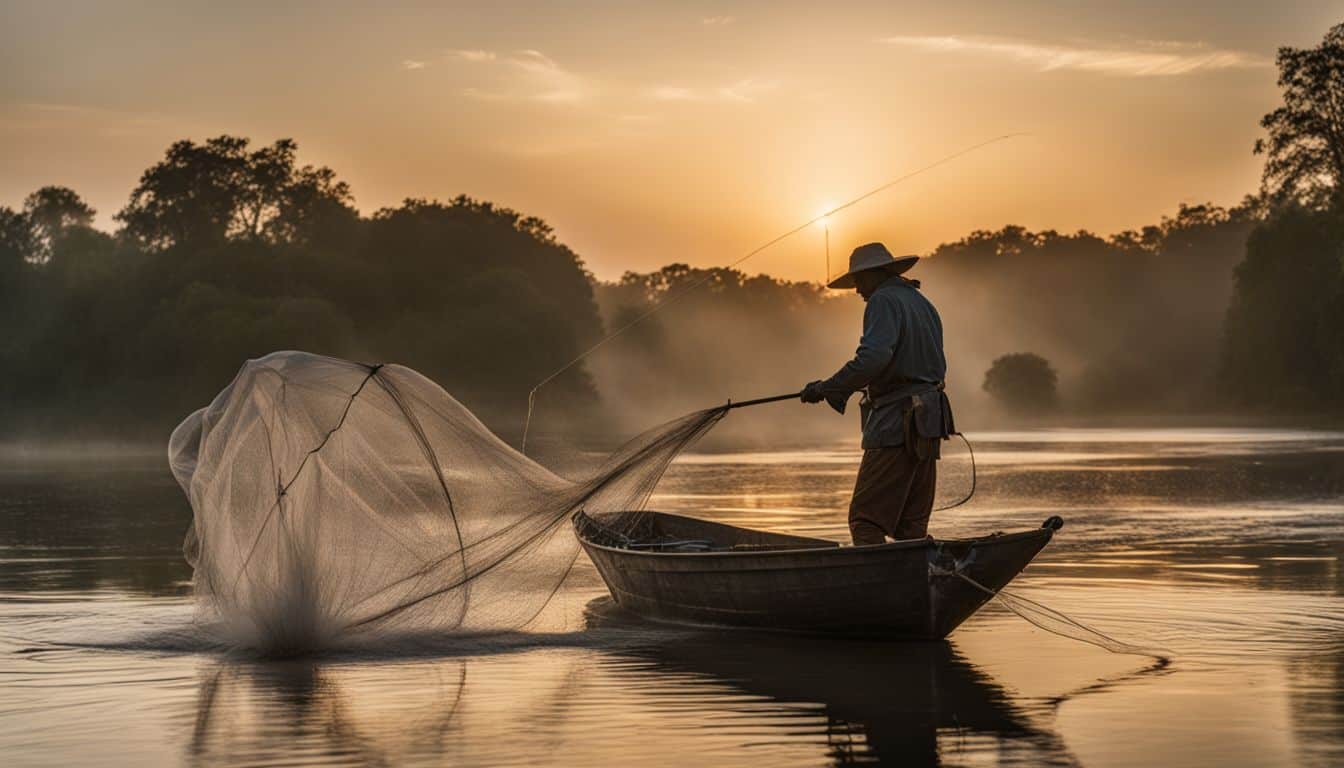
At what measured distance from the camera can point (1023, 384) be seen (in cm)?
10856

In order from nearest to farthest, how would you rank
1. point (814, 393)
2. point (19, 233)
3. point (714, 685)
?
point (714, 685) → point (814, 393) → point (19, 233)

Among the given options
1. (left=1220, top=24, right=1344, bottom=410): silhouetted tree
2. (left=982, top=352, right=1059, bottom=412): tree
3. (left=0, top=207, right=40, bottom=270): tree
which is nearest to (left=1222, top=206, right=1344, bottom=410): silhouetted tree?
(left=1220, top=24, right=1344, bottom=410): silhouetted tree

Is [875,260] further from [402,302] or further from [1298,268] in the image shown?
[402,302]

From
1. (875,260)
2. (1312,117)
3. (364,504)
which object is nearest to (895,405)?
(875,260)

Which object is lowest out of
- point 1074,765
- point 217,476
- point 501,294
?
point 1074,765

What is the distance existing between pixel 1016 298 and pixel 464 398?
9361cm

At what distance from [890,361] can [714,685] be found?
8.24 feet

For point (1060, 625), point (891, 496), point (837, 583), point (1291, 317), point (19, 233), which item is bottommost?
point (1060, 625)

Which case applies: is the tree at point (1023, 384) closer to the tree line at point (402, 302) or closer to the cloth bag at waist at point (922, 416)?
the tree line at point (402, 302)

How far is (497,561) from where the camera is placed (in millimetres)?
12117

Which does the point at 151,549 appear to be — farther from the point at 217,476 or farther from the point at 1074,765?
the point at 1074,765

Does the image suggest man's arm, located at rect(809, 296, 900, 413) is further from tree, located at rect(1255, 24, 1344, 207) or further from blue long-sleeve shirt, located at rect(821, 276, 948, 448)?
tree, located at rect(1255, 24, 1344, 207)

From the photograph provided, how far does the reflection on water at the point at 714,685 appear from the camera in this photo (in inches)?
323

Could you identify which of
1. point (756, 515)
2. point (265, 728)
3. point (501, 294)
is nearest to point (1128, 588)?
point (265, 728)
